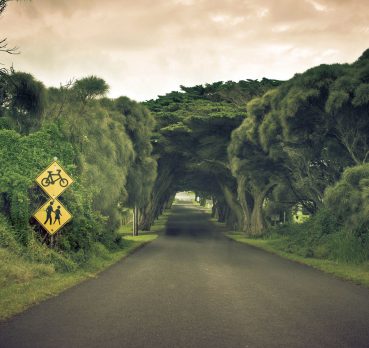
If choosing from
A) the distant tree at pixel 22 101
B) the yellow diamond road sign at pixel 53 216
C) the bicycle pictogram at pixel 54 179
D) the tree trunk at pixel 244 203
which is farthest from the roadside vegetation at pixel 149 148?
the tree trunk at pixel 244 203

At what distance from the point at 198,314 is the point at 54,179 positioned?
7.21 m

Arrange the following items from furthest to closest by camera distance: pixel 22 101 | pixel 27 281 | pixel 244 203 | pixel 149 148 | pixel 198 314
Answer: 1. pixel 244 203
2. pixel 149 148
3. pixel 22 101
4. pixel 27 281
5. pixel 198 314

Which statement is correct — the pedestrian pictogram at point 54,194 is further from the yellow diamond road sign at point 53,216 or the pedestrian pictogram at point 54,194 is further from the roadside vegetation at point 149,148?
the roadside vegetation at point 149,148

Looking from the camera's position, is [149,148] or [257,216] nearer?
[149,148]

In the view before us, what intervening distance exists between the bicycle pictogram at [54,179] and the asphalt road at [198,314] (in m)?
2.96

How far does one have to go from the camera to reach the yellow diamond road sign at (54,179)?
13.8 metres

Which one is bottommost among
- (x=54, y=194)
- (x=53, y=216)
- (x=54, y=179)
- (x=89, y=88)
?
(x=53, y=216)

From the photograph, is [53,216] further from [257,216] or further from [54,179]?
[257,216]

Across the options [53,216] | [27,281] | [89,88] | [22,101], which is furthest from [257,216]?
[27,281]

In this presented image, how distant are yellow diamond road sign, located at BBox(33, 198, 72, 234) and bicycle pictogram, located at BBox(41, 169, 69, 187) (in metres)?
0.50

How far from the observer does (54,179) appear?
546 inches

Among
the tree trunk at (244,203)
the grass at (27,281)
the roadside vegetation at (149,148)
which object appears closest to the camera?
the grass at (27,281)

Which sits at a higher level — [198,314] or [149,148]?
[149,148]

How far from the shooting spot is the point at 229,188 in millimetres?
45750
